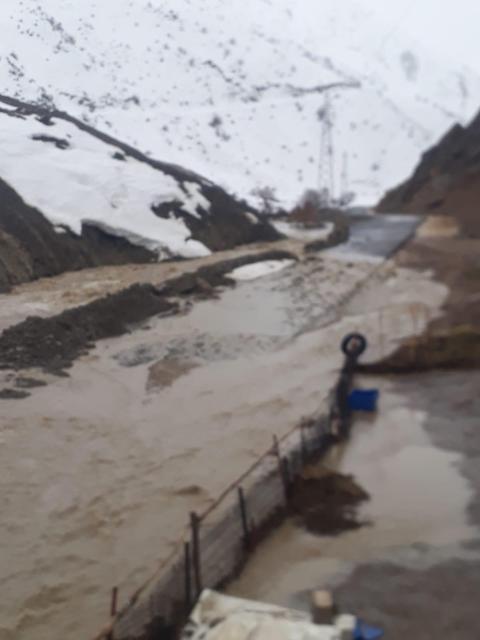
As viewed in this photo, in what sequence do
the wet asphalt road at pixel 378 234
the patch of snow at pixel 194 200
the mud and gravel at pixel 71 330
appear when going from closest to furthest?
the mud and gravel at pixel 71 330
the patch of snow at pixel 194 200
the wet asphalt road at pixel 378 234

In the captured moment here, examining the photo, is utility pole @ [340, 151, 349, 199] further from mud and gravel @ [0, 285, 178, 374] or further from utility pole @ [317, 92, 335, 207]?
mud and gravel @ [0, 285, 178, 374]

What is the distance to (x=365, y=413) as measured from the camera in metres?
8.35

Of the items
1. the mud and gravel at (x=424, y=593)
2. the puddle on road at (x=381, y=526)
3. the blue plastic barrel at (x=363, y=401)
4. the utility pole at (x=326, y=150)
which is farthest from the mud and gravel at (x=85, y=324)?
the utility pole at (x=326, y=150)

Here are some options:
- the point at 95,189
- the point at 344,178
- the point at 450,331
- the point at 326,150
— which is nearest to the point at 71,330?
the point at 450,331

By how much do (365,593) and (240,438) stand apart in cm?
297

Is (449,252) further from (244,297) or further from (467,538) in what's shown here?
(467,538)

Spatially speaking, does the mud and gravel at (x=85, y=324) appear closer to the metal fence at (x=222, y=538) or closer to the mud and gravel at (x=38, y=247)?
the mud and gravel at (x=38, y=247)

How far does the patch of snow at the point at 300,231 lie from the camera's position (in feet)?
82.6

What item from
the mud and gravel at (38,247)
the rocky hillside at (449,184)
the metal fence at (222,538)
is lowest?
the metal fence at (222,538)

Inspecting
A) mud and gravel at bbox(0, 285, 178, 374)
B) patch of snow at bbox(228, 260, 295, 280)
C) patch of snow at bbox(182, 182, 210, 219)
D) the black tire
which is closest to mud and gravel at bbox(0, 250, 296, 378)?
mud and gravel at bbox(0, 285, 178, 374)

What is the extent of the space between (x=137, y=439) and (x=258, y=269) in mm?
10654

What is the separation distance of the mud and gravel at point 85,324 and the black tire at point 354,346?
3.22 m

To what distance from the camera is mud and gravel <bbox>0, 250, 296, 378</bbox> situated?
9695 mm

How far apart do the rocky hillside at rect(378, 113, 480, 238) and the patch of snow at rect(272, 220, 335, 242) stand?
4429mm
